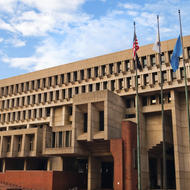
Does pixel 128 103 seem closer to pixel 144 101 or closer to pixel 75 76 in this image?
pixel 144 101

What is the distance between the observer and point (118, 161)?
45688 mm

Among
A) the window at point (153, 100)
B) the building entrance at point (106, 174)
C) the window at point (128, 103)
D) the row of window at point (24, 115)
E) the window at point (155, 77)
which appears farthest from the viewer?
the row of window at point (24, 115)

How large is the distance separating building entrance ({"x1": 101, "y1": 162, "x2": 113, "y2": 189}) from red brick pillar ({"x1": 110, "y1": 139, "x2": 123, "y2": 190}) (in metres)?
14.3

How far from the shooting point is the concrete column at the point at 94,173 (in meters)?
52.8

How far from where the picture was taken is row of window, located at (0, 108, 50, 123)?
66750 mm

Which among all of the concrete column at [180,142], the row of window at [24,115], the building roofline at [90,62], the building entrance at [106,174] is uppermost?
the building roofline at [90,62]

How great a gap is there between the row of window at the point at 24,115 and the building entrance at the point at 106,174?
17.3 metres

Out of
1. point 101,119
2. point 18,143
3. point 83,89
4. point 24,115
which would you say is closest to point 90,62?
point 83,89

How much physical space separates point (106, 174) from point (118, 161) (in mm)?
15247

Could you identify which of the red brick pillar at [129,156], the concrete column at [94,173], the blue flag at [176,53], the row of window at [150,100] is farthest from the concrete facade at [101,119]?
the blue flag at [176,53]

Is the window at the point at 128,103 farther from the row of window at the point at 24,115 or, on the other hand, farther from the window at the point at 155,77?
the row of window at the point at 24,115

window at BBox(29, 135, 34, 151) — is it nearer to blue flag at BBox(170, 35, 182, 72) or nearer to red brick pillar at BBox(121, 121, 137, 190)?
red brick pillar at BBox(121, 121, 137, 190)

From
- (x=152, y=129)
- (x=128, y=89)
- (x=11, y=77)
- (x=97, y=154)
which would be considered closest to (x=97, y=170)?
(x=97, y=154)

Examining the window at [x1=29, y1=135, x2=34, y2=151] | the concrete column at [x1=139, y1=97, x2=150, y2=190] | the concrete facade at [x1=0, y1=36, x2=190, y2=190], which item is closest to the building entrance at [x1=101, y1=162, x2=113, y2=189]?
the concrete facade at [x1=0, y1=36, x2=190, y2=190]
